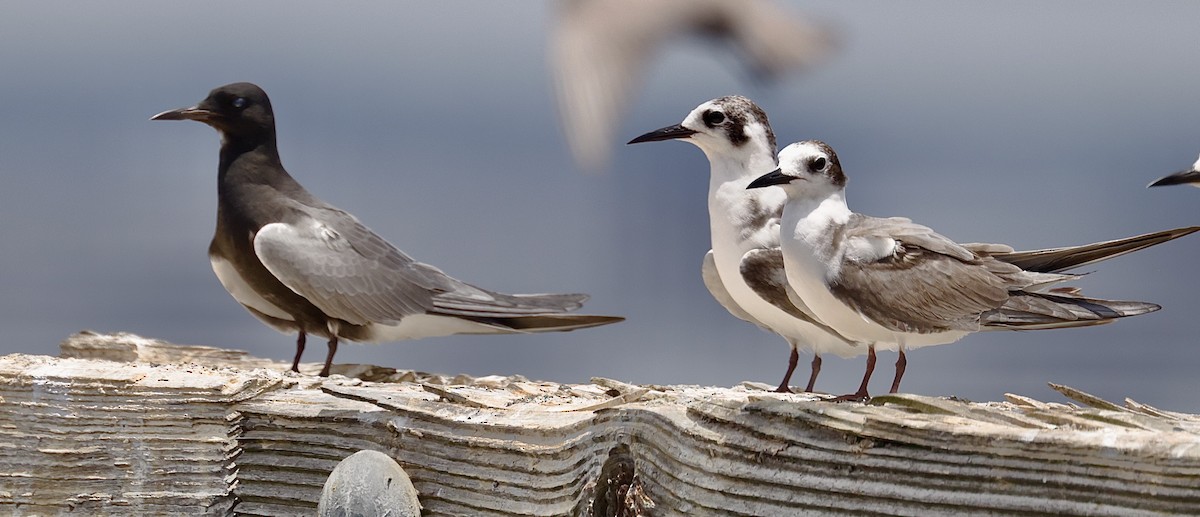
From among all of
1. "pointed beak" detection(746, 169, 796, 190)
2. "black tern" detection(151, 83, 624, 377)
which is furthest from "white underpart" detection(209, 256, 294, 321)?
"pointed beak" detection(746, 169, 796, 190)

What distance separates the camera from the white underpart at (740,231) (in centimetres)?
284

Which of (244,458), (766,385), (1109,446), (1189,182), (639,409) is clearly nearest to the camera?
(1109,446)

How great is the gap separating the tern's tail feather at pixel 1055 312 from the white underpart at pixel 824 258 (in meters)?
0.09

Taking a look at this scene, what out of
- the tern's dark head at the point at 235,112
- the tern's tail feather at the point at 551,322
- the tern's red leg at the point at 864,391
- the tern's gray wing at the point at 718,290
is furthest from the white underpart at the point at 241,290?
the tern's red leg at the point at 864,391

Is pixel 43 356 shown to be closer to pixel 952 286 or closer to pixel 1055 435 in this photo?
pixel 952 286

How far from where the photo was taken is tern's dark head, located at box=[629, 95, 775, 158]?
2934 mm

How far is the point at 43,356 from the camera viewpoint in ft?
A: 9.53

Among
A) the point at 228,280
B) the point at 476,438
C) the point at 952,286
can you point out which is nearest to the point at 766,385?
the point at 952,286

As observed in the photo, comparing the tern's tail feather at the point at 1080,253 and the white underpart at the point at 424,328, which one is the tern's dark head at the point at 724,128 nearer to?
the tern's tail feather at the point at 1080,253

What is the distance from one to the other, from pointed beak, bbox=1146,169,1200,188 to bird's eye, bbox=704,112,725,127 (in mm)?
962

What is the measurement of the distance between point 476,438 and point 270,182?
60.0 inches

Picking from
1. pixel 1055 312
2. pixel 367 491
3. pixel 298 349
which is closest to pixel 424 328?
pixel 298 349

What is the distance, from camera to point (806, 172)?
242 centimetres

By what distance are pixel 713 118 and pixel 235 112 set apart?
147 cm
